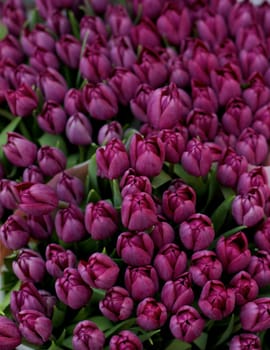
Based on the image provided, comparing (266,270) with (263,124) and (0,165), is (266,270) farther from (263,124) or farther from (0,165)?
(0,165)

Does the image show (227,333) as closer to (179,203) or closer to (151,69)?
(179,203)

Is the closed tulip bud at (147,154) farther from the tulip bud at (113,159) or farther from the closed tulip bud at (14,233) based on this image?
the closed tulip bud at (14,233)

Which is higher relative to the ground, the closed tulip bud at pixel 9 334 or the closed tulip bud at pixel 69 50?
the closed tulip bud at pixel 69 50

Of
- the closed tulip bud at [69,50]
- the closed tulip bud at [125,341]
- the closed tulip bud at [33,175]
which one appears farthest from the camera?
the closed tulip bud at [69,50]

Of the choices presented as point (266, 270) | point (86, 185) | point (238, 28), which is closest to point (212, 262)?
point (266, 270)

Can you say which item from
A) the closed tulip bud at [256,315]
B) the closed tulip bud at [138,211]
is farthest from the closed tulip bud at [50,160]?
the closed tulip bud at [256,315]

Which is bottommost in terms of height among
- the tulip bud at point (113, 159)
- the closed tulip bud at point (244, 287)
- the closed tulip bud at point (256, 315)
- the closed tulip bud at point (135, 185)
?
the closed tulip bud at point (256, 315)

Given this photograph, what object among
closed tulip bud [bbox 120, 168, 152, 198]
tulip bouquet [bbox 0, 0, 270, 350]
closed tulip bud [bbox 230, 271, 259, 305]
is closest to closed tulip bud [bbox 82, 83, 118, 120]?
tulip bouquet [bbox 0, 0, 270, 350]

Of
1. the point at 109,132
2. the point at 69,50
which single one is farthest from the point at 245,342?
the point at 69,50

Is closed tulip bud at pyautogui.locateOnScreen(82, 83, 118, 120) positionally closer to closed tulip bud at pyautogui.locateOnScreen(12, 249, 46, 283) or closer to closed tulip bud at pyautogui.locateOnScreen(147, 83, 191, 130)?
closed tulip bud at pyautogui.locateOnScreen(147, 83, 191, 130)
